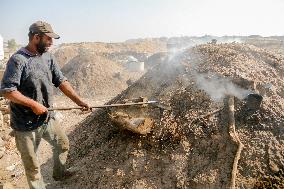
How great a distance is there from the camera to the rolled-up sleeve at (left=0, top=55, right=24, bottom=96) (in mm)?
3359

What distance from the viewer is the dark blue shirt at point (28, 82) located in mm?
3391

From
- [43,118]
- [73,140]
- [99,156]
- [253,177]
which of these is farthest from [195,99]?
[73,140]

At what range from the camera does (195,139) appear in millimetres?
4270

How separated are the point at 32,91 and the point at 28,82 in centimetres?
13

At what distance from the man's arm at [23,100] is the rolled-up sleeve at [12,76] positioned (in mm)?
48

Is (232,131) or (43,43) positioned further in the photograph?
(232,131)

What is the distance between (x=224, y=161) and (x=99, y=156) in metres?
1.94

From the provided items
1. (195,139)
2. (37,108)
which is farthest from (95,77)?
(37,108)

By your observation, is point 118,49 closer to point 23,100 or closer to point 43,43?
point 43,43

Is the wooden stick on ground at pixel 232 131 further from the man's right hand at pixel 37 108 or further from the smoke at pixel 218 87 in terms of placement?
the man's right hand at pixel 37 108

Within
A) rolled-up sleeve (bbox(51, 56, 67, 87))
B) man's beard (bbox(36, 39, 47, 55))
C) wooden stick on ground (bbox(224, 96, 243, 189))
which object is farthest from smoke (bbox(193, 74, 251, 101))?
man's beard (bbox(36, 39, 47, 55))

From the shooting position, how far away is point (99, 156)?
4.85 meters

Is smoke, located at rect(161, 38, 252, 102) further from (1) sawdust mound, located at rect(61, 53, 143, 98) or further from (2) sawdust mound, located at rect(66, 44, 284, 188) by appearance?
(1) sawdust mound, located at rect(61, 53, 143, 98)

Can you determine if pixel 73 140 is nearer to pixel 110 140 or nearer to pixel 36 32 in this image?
pixel 110 140
